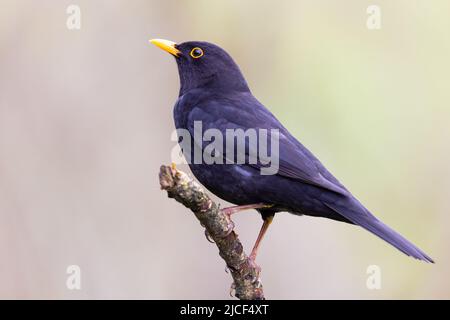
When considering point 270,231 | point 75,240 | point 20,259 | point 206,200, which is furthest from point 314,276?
point 206,200

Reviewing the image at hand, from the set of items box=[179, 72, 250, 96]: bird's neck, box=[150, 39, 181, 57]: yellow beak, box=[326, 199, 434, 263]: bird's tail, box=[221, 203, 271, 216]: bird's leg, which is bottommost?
box=[326, 199, 434, 263]: bird's tail

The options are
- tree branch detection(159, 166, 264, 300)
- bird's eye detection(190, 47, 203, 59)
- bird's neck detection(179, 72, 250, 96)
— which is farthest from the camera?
bird's eye detection(190, 47, 203, 59)

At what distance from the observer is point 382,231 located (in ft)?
16.2

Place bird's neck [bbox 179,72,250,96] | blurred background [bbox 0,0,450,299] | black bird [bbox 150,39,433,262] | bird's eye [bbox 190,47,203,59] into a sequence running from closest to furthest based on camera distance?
black bird [bbox 150,39,433,262] → bird's neck [bbox 179,72,250,96] → bird's eye [bbox 190,47,203,59] → blurred background [bbox 0,0,450,299]

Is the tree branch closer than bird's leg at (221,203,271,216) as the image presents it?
Yes

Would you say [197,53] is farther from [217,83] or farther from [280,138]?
[280,138]

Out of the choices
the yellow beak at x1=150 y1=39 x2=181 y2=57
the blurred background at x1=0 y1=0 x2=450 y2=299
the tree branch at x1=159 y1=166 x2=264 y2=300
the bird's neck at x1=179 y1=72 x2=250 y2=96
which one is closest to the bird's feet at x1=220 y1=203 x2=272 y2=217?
the tree branch at x1=159 y1=166 x2=264 y2=300

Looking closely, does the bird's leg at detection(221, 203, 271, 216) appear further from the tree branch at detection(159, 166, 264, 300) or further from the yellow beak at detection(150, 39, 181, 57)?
the yellow beak at detection(150, 39, 181, 57)

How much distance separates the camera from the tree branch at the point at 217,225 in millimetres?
3973

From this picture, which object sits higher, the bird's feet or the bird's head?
the bird's head

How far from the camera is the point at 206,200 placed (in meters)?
4.14

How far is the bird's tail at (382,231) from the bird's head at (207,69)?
1526mm

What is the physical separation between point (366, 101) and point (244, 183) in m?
2.82

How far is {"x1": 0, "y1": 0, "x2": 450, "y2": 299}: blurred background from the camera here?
7.09 metres
